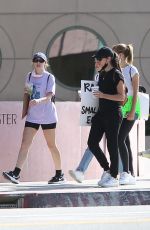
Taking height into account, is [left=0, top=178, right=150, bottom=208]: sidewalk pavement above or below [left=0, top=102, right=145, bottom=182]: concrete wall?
below

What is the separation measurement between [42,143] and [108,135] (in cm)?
167

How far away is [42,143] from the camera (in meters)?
10.1

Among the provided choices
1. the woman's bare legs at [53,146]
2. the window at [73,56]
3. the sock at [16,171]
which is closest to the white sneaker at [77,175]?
the woman's bare legs at [53,146]

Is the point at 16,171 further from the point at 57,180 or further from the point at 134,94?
the point at 134,94

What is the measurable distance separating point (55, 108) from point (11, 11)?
37.3 ft

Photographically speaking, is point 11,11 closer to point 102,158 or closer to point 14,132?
point 14,132

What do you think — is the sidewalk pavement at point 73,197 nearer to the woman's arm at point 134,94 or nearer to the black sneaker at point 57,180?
the black sneaker at point 57,180

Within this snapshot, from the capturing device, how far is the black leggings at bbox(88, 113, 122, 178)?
28.5 feet

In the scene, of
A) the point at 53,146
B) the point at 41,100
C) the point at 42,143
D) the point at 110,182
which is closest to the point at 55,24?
the point at 42,143

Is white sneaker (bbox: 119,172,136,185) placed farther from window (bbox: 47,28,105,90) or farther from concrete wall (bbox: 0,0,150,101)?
concrete wall (bbox: 0,0,150,101)

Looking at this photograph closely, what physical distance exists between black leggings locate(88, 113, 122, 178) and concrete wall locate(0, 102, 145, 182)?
1.38 metres

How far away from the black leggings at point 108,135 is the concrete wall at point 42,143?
1375 mm

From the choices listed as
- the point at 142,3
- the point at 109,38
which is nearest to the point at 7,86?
the point at 109,38

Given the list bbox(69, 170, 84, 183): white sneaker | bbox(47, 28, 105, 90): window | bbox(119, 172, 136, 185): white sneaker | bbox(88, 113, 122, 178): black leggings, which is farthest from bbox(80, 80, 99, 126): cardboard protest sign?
bbox(47, 28, 105, 90): window
